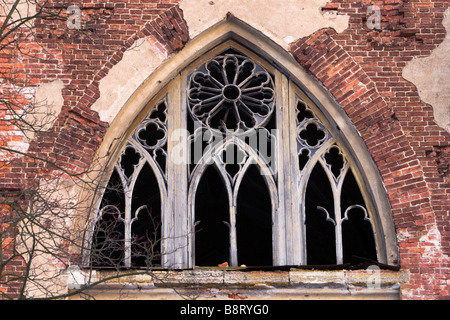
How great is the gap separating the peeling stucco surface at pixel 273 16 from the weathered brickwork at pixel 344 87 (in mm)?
102

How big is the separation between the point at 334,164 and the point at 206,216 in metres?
5.45

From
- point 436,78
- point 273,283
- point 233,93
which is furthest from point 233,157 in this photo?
point 436,78

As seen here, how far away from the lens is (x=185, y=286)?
8.84m

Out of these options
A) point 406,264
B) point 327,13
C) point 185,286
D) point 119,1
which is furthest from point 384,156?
point 119,1

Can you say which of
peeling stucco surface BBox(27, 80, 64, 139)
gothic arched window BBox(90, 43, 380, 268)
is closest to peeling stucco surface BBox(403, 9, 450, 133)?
gothic arched window BBox(90, 43, 380, 268)

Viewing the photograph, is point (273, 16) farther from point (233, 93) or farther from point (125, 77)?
point (125, 77)

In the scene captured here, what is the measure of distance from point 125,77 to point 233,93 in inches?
56.2

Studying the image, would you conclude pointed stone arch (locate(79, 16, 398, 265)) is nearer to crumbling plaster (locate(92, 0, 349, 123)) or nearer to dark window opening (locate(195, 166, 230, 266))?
crumbling plaster (locate(92, 0, 349, 123))

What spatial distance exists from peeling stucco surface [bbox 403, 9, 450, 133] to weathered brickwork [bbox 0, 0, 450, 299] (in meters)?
0.09

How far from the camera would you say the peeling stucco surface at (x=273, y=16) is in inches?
383

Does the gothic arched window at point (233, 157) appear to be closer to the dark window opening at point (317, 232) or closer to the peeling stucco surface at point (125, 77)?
the peeling stucco surface at point (125, 77)

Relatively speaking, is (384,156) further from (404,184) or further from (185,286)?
(185,286)

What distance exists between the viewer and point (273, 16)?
980 centimetres

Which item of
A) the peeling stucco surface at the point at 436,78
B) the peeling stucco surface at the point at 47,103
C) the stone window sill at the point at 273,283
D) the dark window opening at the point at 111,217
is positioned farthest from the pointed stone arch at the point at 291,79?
the peeling stucco surface at the point at 436,78
